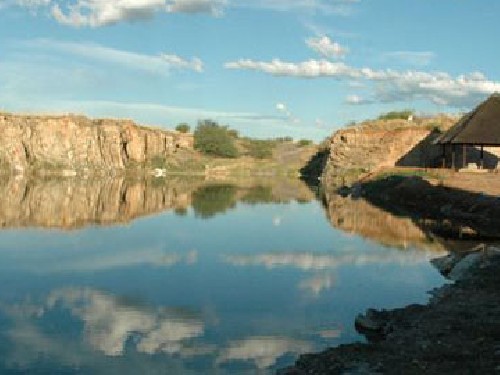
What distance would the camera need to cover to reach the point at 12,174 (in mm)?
97188

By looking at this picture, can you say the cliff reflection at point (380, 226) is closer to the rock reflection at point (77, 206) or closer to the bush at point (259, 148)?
the rock reflection at point (77, 206)

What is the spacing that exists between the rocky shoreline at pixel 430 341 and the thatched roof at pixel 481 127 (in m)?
33.9

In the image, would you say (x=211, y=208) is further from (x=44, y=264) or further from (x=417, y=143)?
(x=417, y=143)

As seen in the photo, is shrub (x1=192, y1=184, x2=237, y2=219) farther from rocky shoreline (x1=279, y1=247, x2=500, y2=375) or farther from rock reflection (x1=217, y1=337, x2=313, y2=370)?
rock reflection (x1=217, y1=337, x2=313, y2=370)

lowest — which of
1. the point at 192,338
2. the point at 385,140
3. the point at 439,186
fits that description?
the point at 192,338

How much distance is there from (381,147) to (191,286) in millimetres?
64097

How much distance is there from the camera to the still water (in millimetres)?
12359

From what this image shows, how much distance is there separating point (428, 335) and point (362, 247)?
1594 cm

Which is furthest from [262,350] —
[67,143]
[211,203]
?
[67,143]

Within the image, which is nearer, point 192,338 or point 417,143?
point 192,338

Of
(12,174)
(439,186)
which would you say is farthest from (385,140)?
(12,174)

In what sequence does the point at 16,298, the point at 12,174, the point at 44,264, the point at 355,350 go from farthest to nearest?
the point at 12,174 → the point at 44,264 → the point at 16,298 → the point at 355,350

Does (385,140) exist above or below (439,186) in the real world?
above

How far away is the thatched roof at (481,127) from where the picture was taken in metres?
48.4
